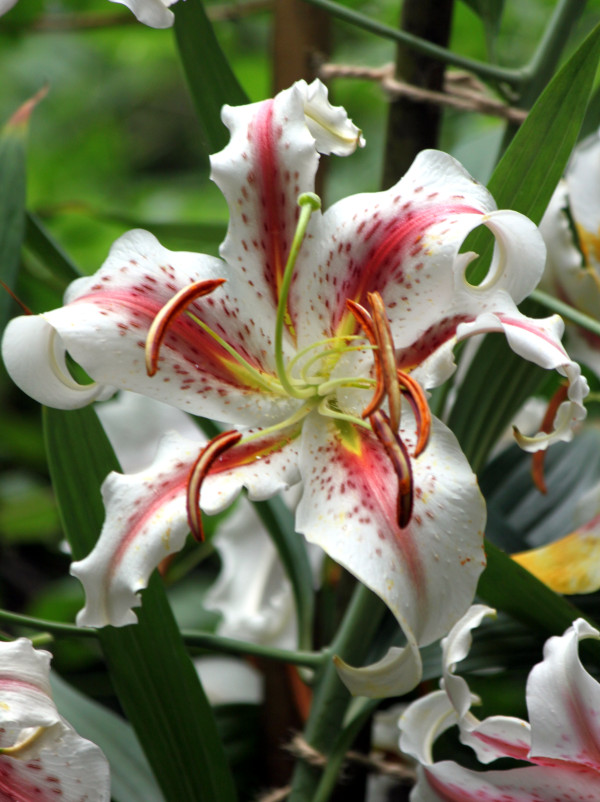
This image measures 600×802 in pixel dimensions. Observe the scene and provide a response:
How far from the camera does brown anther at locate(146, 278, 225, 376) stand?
0.96ft

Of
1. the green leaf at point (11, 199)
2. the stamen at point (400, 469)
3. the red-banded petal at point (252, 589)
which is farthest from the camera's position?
the red-banded petal at point (252, 589)

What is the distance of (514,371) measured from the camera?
468 millimetres

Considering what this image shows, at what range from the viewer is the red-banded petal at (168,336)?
1.04 feet

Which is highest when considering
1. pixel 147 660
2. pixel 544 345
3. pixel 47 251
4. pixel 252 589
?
pixel 544 345

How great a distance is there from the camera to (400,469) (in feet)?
0.93

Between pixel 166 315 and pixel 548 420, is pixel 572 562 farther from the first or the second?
pixel 166 315

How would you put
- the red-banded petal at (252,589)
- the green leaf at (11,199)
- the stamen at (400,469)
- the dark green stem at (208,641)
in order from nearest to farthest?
the stamen at (400,469), the dark green stem at (208,641), the green leaf at (11,199), the red-banded petal at (252,589)

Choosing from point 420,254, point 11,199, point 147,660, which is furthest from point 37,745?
point 11,199

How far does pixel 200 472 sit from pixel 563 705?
15 cm

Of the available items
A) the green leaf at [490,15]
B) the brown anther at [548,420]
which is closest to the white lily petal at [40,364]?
the brown anther at [548,420]

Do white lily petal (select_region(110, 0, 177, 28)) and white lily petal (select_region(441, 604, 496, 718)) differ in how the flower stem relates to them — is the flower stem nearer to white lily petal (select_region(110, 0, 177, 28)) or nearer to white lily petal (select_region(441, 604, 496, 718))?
white lily petal (select_region(441, 604, 496, 718))

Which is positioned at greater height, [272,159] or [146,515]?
[272,159]

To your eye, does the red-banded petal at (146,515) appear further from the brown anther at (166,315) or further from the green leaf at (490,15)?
the green leaf at (490,15)

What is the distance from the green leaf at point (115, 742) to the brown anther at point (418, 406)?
0.29 metres
